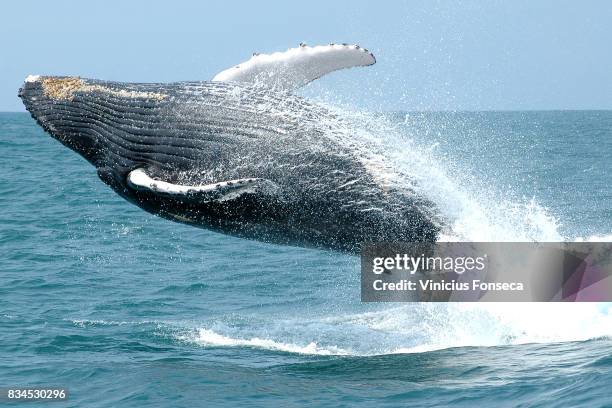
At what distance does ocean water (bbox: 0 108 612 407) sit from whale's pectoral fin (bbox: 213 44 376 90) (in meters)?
0.94

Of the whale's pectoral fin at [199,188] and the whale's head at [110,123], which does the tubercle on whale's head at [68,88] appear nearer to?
the whale's head at [110,123]

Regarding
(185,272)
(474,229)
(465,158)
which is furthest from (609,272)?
(465,158)

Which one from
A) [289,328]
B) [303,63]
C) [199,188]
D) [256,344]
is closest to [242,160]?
[199,188]

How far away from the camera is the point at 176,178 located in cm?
1186

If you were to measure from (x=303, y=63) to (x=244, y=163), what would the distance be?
2.12 meters

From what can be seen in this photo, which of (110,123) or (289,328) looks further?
(289,328)

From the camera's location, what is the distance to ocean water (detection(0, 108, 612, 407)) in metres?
12.0

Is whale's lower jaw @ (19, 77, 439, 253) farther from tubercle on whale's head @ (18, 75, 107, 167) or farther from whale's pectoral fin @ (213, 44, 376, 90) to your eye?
whale's pectoral fin @ (213, 44, 376, 90)

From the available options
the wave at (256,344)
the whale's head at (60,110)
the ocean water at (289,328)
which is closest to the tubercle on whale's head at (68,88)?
the whale's head at (60,110)

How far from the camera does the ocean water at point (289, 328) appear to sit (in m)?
12.0

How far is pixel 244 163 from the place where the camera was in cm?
1177

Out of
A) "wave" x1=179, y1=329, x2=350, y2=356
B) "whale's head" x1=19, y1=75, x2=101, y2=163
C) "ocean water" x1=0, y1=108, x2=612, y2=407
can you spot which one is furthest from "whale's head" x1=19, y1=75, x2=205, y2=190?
"wave" x1=179, y1=329, x2=350, y2=356

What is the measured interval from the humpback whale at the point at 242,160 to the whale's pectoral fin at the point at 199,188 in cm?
2

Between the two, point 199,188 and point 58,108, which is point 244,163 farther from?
point 58,108
